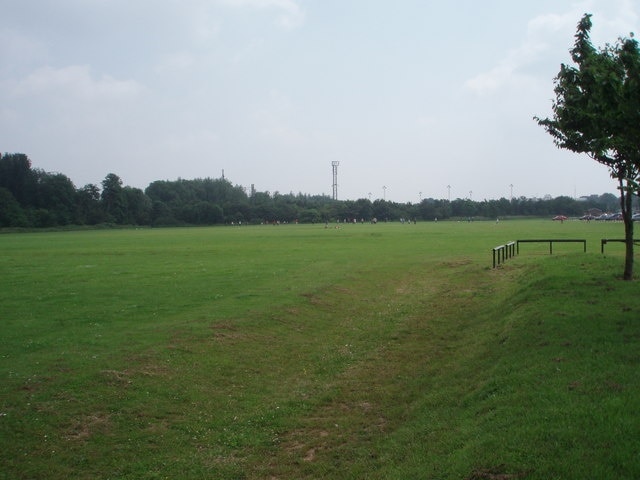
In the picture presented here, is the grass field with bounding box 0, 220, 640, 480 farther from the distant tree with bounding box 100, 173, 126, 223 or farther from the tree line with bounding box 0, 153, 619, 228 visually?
the distant tree with bounding box 100, 173, 126, 223

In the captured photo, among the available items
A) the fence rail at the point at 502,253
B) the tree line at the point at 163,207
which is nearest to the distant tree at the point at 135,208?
the tree line at the point at 163,207

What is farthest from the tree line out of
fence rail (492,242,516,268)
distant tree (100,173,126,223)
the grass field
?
the grass field

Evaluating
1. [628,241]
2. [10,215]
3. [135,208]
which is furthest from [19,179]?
[628,241]

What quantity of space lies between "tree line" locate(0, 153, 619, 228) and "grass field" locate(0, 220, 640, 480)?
416 ft

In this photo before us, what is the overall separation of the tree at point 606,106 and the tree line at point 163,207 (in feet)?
431

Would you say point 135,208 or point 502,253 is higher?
point 135,208

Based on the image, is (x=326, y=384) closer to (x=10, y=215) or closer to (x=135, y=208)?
(x=10, y=215)

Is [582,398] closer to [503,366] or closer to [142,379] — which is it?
[503,366]

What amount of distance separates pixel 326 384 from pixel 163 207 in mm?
159422

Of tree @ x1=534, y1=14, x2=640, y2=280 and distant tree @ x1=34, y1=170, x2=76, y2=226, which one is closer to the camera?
tree @ x1=534, y1=14, x2=640, y2=280

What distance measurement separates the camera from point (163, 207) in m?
163

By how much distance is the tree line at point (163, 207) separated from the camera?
14112cm

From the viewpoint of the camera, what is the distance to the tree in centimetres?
934

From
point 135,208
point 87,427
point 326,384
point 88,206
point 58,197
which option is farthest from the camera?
point 135,208
